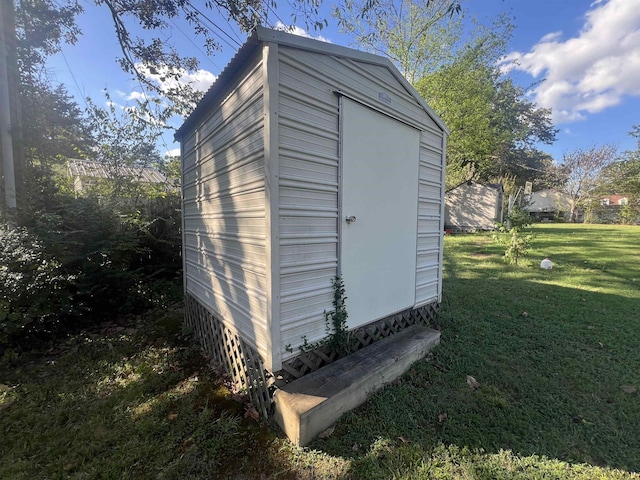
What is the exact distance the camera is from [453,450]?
6.14ft

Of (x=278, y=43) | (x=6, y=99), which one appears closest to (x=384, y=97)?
(x=278, y=43)

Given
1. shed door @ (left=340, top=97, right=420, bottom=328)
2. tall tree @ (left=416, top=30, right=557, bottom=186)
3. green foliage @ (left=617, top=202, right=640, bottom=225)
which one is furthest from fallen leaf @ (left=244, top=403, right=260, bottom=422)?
green foliage @ (left=617, top=202, right=640, bottom=225)

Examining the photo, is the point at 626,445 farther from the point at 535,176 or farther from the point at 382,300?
the point at 535,176

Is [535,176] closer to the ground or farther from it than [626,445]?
farther from it

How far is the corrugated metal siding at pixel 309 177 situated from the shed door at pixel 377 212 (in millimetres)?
149

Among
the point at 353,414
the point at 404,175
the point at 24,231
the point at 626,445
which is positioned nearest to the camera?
the point at 626,445

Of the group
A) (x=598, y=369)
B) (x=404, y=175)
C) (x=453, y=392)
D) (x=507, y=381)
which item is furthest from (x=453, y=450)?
(x=404, y=175)

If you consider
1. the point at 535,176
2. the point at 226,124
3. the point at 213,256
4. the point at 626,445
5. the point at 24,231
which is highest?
the point at 535,176

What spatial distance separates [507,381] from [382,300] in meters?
1.36

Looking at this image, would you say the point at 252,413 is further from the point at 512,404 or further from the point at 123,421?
the point at 512,404

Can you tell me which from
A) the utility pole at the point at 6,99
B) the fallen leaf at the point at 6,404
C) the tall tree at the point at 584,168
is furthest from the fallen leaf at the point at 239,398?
the tall tree at the point at 584,168

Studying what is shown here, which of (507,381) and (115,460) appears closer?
(115,460)

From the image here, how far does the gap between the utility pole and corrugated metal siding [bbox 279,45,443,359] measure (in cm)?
459

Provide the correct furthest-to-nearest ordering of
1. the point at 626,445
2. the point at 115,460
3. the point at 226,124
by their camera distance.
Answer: the point at 226,124 < the point at 626,445 < the point at 115,460
